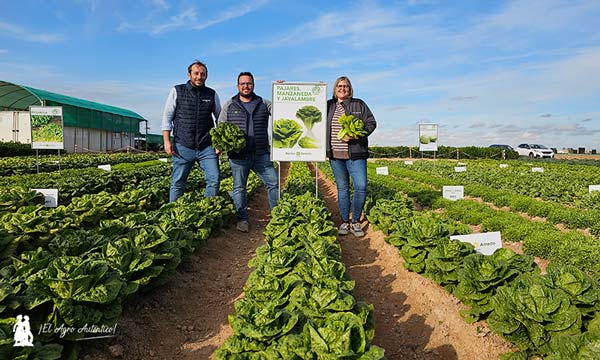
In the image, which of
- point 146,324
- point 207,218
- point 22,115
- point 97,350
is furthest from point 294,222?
point 22,115

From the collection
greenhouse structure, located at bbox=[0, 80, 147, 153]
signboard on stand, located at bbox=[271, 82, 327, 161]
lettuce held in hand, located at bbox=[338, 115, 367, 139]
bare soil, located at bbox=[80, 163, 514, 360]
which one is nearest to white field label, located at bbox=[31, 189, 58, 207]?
bare soil, located at bbox=[80, 163, 514, 360]

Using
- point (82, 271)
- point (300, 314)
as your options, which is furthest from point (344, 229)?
point (82, 271)

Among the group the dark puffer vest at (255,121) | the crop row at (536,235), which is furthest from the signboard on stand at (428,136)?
the dark puffer vest at (255,121)

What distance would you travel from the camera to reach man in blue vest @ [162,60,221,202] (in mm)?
6789

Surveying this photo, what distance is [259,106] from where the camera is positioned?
7.17 metres

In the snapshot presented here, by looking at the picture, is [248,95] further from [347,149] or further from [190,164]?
[347,149]

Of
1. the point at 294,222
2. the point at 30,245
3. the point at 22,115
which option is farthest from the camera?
the point at 22,115

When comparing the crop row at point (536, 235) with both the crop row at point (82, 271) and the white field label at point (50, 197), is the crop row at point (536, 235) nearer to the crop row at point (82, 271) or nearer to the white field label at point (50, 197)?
the crop row at point (82, 271)

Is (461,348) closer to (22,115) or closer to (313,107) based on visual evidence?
(313,107)

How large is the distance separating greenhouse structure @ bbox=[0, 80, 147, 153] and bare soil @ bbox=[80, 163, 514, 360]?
30.7 meters

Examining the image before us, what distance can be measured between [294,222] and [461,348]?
9.13 feet

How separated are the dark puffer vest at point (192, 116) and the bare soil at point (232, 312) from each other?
193 centimetres

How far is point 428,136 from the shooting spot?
1090 inches

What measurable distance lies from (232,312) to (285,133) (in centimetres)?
412
